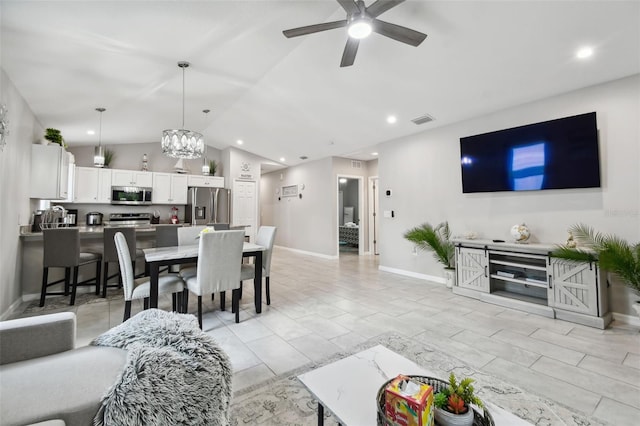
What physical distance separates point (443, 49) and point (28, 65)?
415 centimetres

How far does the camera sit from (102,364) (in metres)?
1.20

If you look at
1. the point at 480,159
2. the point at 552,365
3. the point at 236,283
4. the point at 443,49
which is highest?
the point at 443,49

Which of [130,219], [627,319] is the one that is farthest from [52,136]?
[627,319]

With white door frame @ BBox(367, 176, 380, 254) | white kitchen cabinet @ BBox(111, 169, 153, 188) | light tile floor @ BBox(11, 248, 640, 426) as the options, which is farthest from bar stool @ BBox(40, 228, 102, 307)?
white door frame @ BBox(367, 176, 380, 254)

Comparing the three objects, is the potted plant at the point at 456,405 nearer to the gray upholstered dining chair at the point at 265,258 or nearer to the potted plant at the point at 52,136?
the gray upholstered dining chair at the point at 265,258

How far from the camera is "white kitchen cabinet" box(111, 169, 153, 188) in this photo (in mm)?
6191

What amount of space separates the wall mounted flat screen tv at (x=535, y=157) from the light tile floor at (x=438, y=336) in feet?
5.33

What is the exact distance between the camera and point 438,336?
8.87ft

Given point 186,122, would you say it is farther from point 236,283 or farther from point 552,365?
point 552,365

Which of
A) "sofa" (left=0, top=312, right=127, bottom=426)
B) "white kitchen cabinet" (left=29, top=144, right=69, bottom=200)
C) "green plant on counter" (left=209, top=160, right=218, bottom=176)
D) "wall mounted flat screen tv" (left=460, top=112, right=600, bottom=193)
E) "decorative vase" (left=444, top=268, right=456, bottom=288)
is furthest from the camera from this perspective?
"green plant on counter" (left=209, top=160, right=218, bottom=176)

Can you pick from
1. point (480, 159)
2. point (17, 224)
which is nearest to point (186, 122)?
point (17, 224)

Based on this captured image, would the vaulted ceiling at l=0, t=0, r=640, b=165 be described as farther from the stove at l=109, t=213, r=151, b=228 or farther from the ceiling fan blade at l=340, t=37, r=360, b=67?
the stove at l=109, t=213, r=151, b=228

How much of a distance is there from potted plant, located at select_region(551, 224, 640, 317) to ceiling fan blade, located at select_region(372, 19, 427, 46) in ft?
8.78

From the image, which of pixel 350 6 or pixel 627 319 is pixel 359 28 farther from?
pixel 627 319
